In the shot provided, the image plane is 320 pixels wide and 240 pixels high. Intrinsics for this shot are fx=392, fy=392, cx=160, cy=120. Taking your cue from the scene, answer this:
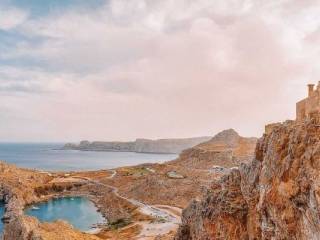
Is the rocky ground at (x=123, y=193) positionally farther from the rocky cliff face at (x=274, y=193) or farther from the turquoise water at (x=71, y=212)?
the rocky cliff face at (x=274, y=193)

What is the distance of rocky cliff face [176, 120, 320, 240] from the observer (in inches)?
893

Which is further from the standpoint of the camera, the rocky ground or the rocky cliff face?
the rocky ground

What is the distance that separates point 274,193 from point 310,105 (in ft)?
21.6

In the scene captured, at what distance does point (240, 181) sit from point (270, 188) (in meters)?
9.90

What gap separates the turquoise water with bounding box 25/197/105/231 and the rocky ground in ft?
11.0

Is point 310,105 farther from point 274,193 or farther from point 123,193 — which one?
point 123,193

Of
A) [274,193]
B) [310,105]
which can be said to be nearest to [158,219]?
[274,193]

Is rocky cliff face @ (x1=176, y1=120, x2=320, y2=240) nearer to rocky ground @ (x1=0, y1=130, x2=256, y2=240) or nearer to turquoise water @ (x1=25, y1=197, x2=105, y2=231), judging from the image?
rocky ground @ (x1=0, y1=130, x2=256, y2=240)

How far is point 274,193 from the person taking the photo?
26.6m

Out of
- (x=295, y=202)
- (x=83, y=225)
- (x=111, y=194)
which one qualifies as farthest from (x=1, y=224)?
(x=295, y=202)

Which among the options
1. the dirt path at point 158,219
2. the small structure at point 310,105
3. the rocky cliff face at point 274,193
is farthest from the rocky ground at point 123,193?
the small structure at point 310,105

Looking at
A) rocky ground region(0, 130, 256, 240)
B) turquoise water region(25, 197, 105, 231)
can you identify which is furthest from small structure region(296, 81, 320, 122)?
turquoise water region(25, 197, 105, 231)

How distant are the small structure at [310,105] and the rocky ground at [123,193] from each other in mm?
34676

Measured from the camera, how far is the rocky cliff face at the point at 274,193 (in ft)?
74.4
